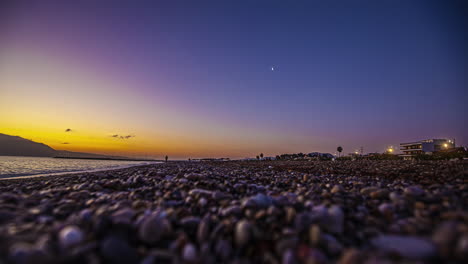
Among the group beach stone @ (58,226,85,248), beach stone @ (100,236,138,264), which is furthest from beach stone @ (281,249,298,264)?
beach stone @ (58,226,85,248)

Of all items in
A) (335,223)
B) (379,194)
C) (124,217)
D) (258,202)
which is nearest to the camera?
(335,223)

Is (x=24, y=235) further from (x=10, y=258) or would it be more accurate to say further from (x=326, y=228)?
(x=326, y=228)

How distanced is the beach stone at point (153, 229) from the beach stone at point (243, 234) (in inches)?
27.6

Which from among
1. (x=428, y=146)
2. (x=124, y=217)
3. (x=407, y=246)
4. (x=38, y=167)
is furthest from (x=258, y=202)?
(x=428, y=146)

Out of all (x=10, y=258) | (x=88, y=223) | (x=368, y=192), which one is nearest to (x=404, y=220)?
(x=368, y=192)

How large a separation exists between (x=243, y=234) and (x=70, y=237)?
5.18ft

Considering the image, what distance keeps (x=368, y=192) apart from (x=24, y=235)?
475cm

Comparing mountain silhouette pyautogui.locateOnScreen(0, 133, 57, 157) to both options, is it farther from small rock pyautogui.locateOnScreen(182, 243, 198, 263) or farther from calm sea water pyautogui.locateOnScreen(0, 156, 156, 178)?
small rock pyautogui.locateOnScreen(182, 243, 198, 263)

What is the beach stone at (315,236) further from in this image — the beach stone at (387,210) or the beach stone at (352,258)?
the beach stone at (387,210)

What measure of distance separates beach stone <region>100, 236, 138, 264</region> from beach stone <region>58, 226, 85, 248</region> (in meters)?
0.25

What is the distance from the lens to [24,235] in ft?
5.84

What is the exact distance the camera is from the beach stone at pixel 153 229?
1.75 metres

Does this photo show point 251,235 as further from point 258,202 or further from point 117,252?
point 117,252

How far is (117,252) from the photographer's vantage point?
152cm
